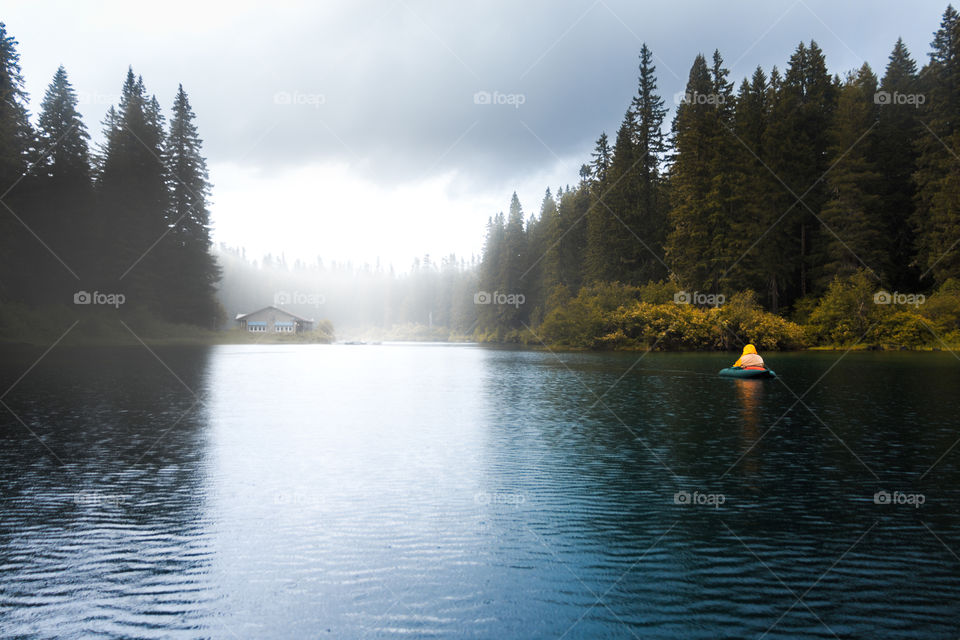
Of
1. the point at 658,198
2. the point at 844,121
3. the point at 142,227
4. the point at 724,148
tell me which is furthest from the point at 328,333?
the point at 844,121

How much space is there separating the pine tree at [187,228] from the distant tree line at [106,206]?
14cm

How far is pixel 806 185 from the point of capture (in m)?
62.1

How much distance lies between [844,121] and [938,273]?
1817 centimetres

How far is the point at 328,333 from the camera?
106625mm

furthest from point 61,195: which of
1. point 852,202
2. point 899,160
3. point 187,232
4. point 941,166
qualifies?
point 899,160

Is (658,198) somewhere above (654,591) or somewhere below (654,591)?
above

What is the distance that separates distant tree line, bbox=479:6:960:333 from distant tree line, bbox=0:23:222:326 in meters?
57.0

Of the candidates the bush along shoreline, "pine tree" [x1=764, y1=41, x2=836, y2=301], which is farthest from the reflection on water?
"pine tree" [x1=764, y1=41, x2=836, y2=301]

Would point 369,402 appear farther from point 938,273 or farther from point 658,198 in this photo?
point 658,198

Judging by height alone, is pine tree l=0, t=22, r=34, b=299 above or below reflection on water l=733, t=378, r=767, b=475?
above

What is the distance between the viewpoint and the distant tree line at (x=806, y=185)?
181ft

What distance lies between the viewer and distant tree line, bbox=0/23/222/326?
55.4m

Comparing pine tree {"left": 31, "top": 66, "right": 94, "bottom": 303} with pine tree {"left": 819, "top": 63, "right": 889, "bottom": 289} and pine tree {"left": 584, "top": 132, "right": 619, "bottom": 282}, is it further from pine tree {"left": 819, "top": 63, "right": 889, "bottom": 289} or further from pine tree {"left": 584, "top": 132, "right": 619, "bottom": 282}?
pine tree {"left": 819, "top": 63, "right": 889, "bottom": 289}

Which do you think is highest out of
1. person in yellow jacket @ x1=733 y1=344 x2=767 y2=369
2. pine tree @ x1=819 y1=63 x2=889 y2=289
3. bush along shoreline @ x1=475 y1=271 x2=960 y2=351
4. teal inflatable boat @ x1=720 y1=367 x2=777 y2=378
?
pine tree @ x1=819 y1=63 x2=889 y2=289
